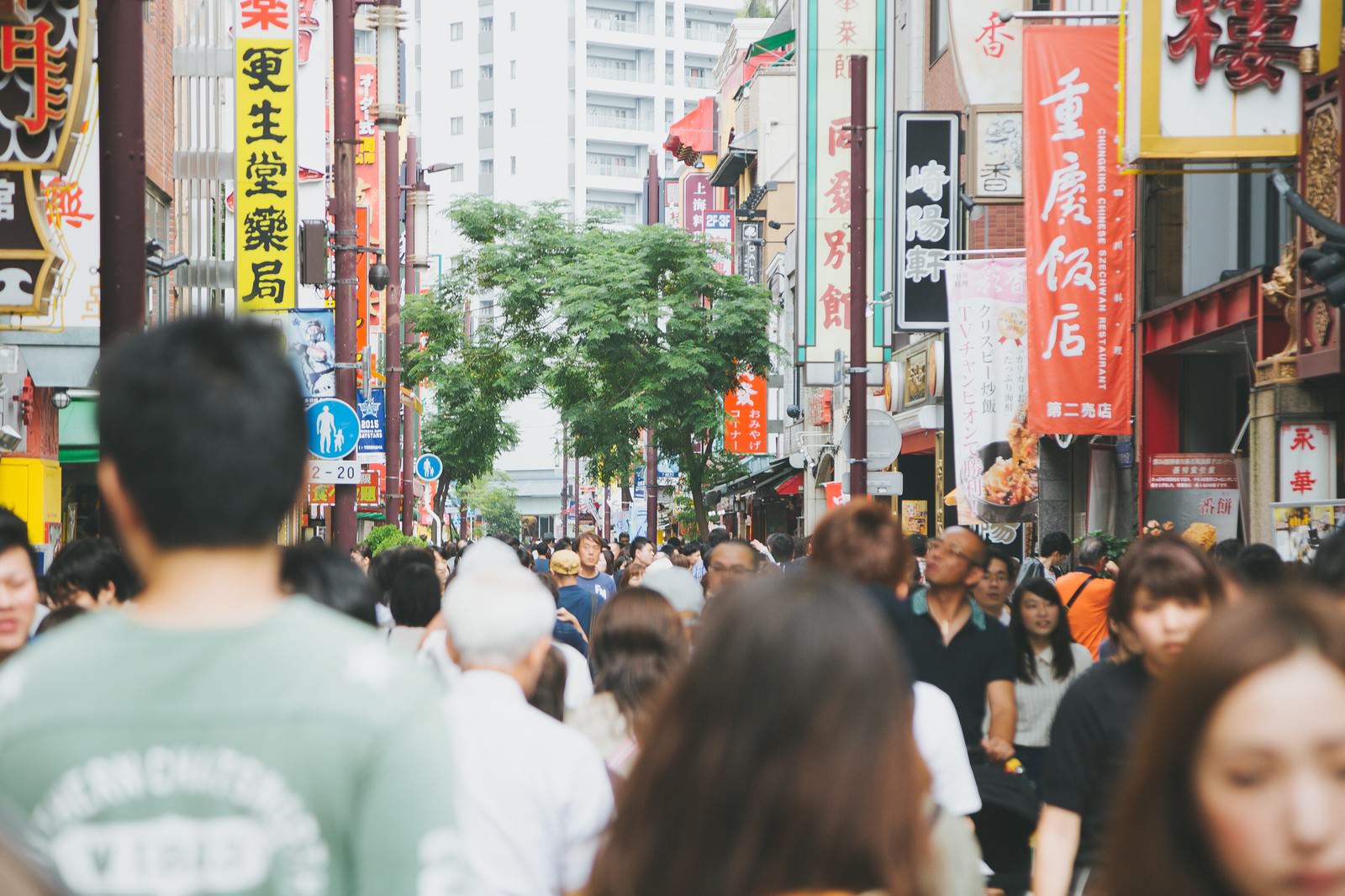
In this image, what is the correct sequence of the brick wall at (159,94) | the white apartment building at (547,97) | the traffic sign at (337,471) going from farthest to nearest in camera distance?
the white apartment building at (547,97)
the brick wall at (159,94)
the traffic sign at (337,471)

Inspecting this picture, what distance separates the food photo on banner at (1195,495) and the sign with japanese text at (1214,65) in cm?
477

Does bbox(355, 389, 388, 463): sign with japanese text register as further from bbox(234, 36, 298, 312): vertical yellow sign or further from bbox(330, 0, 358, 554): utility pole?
bbox(234, 36, 298, 312): vertical yellow sign

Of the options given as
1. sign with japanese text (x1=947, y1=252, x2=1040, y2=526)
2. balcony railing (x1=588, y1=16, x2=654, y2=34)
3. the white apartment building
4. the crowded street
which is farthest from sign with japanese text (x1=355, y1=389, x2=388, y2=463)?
balcony railing (x1=588, y1=16, x2=654, y2=34)

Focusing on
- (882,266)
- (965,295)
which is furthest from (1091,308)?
(882,266)

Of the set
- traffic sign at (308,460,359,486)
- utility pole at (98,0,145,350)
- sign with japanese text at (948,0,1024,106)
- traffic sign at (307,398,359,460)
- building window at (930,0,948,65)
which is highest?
building window at (930,0,948,65)

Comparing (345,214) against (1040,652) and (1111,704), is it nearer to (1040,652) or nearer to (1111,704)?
(1040,652)

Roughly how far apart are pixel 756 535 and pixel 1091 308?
135 ft

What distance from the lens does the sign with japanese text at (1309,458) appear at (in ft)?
55.9

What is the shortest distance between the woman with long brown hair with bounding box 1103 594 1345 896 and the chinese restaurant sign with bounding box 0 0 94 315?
36.9 feet

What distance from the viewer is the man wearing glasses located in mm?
7301

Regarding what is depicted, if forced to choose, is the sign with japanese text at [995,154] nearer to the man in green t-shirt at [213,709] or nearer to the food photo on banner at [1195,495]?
the food photo on banner at [1195,495]

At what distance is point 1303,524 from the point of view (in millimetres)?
13562

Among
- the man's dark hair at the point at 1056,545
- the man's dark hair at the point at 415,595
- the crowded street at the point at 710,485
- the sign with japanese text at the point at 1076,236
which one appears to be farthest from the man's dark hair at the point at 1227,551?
the sign with japanese text at the point at 1076,236

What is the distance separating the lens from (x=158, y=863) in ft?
8.54
